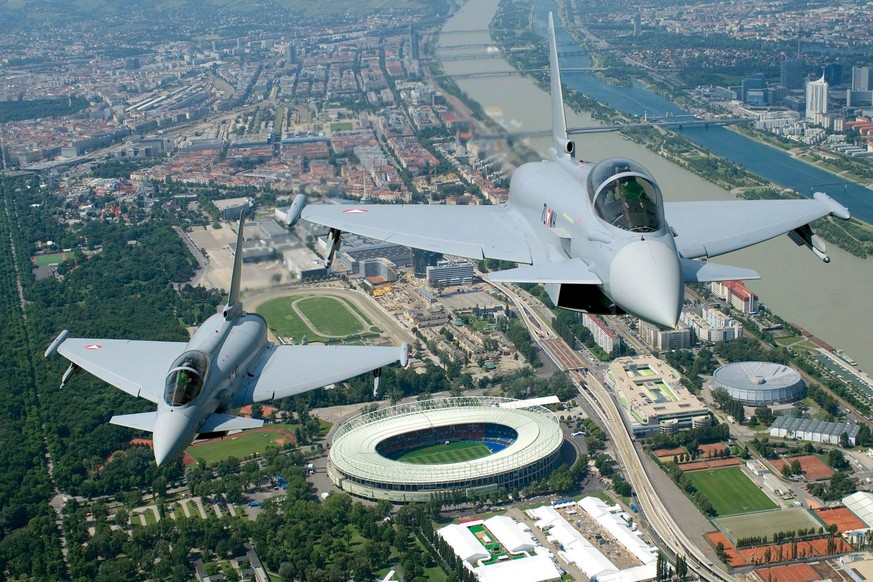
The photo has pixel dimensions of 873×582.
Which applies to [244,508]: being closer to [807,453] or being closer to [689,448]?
[689,448]

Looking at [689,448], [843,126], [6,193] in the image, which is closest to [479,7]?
[843,126]

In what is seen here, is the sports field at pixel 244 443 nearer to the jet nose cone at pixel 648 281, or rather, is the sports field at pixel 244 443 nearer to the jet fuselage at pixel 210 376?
the jet fuselage at pixel 210 376

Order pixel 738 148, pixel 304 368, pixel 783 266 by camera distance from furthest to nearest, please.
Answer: pixel 738 148 → pixel 783 266 → pixel 304 368

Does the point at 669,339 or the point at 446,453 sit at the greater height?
the point at 669,339

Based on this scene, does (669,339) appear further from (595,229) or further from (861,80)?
(861,80)

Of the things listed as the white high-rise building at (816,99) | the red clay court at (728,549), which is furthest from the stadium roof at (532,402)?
the white high-rise building at (816,99)

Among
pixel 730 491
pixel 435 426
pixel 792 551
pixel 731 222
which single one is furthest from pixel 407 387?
pixel 731 222

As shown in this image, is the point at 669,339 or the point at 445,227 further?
the point at 669,339
